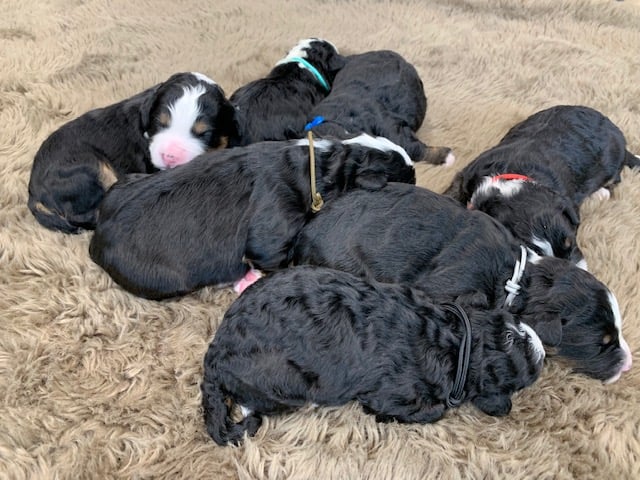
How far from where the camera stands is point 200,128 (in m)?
2.76

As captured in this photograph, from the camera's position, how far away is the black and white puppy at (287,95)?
126 inches

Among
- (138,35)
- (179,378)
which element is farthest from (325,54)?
(179,378)

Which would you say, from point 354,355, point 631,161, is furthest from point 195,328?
point 631,161

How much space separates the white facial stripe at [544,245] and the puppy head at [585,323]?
272 millimetres

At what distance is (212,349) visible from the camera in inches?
77.2

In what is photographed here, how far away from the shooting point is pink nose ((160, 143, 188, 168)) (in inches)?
106

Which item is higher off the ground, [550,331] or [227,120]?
[227,120]

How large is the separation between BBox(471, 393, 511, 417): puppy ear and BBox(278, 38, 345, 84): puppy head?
8.10 ft

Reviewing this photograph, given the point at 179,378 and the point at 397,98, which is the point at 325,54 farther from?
the point at 179,378

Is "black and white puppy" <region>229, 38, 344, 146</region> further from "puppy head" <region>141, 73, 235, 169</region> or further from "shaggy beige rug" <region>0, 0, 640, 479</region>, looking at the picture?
"shaggy beige rug" <region>0, 0, 640, 479</region>

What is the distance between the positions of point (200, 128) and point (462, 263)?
1432mm

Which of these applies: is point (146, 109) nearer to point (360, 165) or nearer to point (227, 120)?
point (227, 120)

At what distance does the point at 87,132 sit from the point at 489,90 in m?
2.63

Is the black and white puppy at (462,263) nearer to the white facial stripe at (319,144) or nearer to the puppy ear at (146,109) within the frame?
the white facial stripe at (319,144)
